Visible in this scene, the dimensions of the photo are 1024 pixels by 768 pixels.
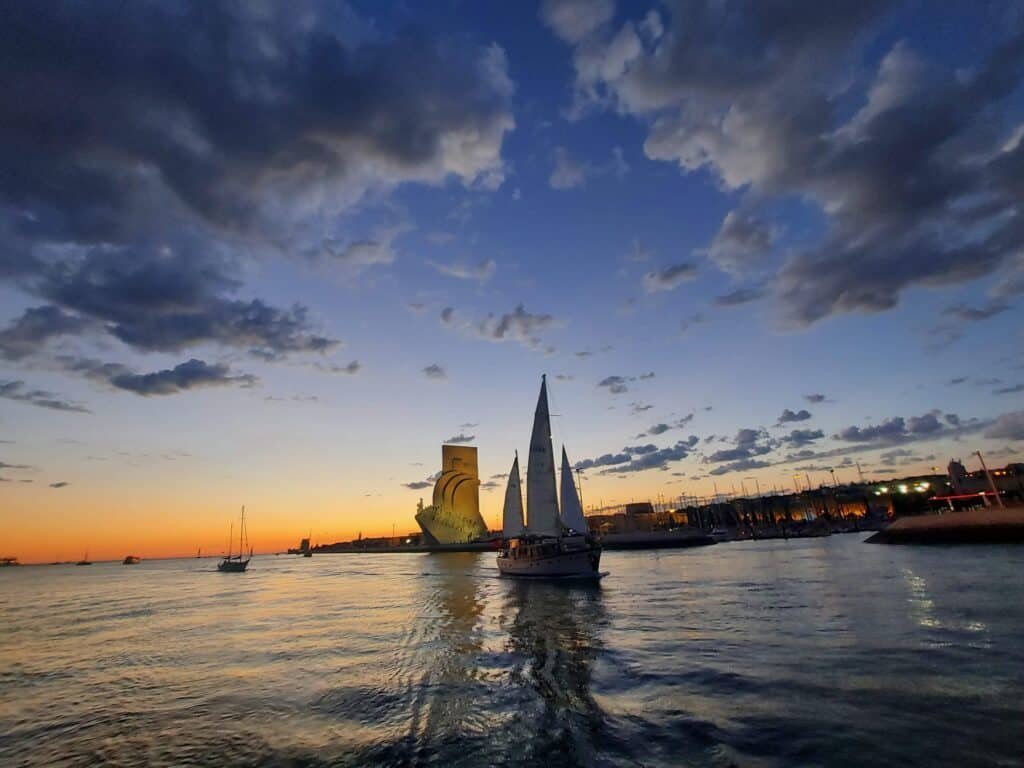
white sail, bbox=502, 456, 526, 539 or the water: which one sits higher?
white sail, bbox=502, 456, 526, 539

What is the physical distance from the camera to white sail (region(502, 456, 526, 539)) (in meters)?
66.5

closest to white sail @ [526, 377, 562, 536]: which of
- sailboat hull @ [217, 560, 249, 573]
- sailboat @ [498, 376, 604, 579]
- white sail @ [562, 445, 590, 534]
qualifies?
sailboat @ [498, 376, 604, 579]

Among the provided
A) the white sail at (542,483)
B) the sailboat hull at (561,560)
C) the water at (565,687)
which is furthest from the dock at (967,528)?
the white sail at (542,483)

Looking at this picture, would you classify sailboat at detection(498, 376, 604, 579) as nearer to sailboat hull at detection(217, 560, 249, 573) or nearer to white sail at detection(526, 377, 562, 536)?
white sail at detection(526, 377, 562, 536)

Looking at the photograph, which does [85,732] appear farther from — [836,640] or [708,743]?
[836,640]

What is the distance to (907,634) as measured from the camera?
15.9 metres

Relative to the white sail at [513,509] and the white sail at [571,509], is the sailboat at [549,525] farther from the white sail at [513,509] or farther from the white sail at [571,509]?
the white sail at [513,509]

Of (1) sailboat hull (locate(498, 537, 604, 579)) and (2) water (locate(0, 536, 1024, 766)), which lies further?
(1) sailboat hull (locate(498, 537, 604, 579))

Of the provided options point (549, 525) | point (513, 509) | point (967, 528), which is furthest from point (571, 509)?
point (967, 528)

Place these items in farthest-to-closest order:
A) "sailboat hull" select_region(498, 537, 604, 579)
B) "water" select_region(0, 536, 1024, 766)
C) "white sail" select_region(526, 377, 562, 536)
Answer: "white sail" select_region(526, 377, 562, 536) < "sailboat hull" select_region(498, 537, 604, 579) < "water" select_region(0, 536, 1024, 766)

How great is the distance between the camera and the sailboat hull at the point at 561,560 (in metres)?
40.4

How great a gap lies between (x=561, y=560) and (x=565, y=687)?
29083 mm

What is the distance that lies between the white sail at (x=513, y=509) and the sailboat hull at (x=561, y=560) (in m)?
21.9

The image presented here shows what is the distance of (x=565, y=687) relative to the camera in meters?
12.7
